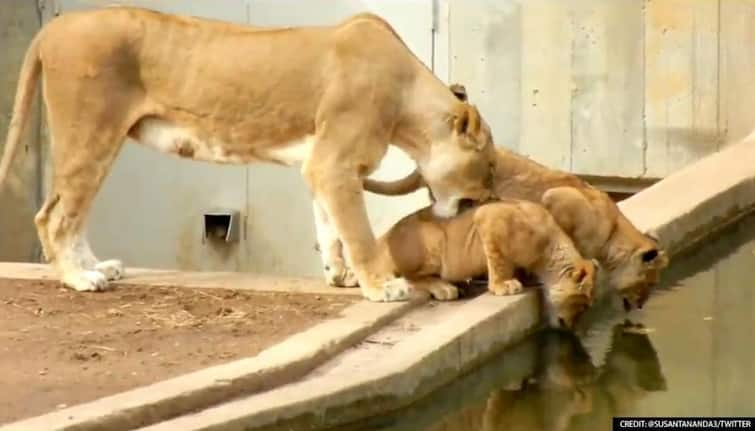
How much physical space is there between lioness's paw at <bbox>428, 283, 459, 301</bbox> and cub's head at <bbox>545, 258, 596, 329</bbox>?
0.37 meters

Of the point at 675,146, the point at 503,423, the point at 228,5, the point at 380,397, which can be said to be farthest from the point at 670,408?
the point at 228,5

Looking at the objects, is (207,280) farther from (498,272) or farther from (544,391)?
(544,391)

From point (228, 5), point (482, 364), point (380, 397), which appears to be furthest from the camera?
point (228, 5)

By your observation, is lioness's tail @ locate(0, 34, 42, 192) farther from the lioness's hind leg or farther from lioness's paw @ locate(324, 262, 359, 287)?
lioness's paw @ locate(324, 262, 359, 287)

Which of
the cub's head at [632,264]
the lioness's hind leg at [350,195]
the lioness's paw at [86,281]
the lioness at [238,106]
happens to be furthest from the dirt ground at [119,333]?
the cub's head at [632,264]

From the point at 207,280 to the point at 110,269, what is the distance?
41 centimetres

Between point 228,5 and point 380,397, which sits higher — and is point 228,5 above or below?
above

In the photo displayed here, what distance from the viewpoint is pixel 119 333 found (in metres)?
5.58

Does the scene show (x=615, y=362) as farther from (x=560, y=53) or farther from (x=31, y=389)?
(x=560, y=53)

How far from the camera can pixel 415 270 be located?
20.3ft

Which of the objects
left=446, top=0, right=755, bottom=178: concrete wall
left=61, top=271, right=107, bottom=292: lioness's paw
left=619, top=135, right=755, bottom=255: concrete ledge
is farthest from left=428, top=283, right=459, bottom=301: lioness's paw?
left=446, top=0, right=755, bottom=178: concrete wall

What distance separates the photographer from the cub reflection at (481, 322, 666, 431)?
479cm

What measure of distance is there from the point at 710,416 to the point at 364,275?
1754mm

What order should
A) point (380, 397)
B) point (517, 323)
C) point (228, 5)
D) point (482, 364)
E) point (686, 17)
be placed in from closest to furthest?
point (380, 397)
point (482, 364)
point (517, 323)
point (686, 17)
point (228, 5)
